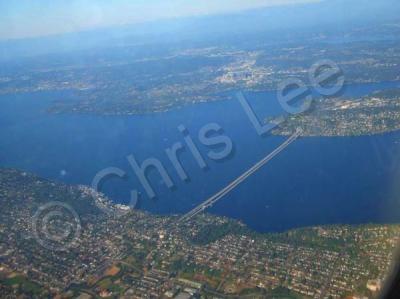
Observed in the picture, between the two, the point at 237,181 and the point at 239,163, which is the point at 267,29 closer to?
the point at 239,163

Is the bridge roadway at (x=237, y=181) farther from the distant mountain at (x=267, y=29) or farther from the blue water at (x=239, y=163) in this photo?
the distant mountain at (x=267, y=29)

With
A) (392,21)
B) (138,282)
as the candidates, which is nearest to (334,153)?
(138,282)

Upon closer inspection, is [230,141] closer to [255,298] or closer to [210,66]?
[255,298]

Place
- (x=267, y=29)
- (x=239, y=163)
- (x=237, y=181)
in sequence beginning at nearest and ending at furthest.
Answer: (x=237, y=181)
(x=239, y=163)
(x=267, y=29)

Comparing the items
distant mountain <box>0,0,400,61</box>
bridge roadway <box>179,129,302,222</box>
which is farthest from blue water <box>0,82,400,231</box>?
distant mountain <box>0,0,400,61</box>

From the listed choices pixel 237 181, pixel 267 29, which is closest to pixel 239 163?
pixel 237 181

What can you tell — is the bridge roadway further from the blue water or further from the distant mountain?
the distant mountain
